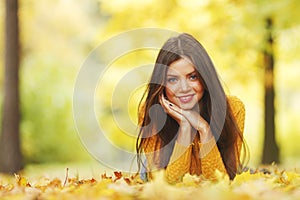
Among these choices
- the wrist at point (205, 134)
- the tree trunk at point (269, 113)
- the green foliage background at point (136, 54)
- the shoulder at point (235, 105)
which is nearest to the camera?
the wrist at point (205, 134)

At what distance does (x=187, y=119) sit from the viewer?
115 inches

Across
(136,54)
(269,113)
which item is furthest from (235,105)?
(136,54)

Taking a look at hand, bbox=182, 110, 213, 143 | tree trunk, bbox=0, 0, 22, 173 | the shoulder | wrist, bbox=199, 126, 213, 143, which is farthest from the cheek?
tree trunk, bbox=0, 0, 22, 173

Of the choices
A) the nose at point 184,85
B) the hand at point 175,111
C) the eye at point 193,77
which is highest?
the eye at point 193,77

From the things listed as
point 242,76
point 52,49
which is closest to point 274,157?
point 242,76

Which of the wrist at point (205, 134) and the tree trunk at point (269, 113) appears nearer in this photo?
the wrist at point (205, 134)

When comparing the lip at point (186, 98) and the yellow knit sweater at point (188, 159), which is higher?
the lip at point (186, 98)

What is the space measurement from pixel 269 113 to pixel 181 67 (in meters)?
8.32

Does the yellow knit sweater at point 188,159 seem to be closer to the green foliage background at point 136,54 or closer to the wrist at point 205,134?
the wrist at point 205,134

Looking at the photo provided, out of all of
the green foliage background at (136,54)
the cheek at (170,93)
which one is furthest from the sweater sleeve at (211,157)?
the green foliage background at (136,54)

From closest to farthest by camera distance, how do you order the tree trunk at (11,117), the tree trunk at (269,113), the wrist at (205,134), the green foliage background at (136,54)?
1. the wrist at (205,134)
2. the tree trunk at (11,117)
3. the green foliage background at (136,54)
4. the tree trunk at (269,113)

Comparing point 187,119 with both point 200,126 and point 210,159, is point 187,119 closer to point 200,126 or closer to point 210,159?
point 200,126

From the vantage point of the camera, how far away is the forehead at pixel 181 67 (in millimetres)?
2895

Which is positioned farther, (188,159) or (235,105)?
(235,105)
